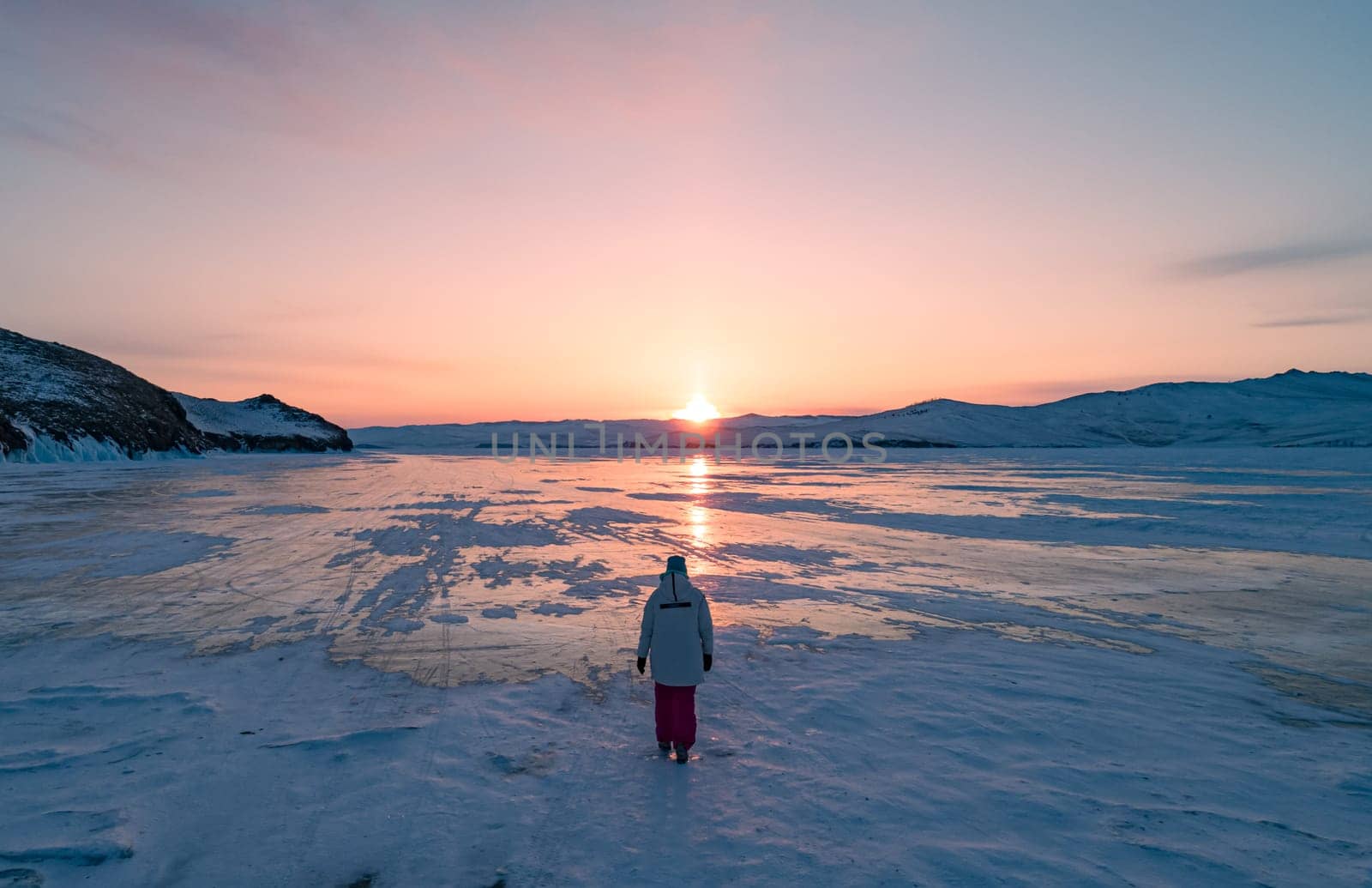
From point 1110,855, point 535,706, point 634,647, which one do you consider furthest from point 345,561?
point 1110,855

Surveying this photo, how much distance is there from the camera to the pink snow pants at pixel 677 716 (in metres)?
5.65

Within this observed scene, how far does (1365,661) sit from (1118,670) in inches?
118

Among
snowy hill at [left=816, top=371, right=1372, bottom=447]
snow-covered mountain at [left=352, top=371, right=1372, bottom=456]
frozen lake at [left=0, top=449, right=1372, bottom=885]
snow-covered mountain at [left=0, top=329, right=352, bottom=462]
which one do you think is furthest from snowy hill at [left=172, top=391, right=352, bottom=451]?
snowy hill at [left=816, top=371, right=1372, bottom=447]

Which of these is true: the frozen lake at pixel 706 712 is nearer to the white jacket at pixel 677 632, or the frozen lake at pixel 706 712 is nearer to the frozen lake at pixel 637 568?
the frozen lake at pixel 637 568

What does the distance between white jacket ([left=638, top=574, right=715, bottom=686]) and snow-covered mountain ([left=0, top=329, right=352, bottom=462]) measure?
56.6 m

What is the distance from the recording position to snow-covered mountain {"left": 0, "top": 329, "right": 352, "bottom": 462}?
161 feet

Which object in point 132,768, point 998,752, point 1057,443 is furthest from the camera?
point 1057,443

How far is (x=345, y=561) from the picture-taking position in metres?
13.6

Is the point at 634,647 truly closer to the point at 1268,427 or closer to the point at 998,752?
the point at 998,752

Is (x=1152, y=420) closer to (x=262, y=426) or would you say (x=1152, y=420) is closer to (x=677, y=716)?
(x=262, y=426)

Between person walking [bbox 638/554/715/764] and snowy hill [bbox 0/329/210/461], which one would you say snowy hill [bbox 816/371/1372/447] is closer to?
snowy hill [bbox 0/329/210/461]

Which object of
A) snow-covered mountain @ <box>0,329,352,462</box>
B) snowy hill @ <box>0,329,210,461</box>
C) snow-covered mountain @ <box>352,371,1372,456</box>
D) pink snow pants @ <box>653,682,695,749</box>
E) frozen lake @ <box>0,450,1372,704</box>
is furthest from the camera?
snow-covered mountain @ <box>352,371,1372,456</box>

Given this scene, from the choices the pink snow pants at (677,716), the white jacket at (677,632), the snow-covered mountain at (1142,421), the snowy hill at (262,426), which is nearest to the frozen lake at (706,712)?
the pink snow pants at (677,716)

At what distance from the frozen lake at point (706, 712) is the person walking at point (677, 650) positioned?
319 millimetres
